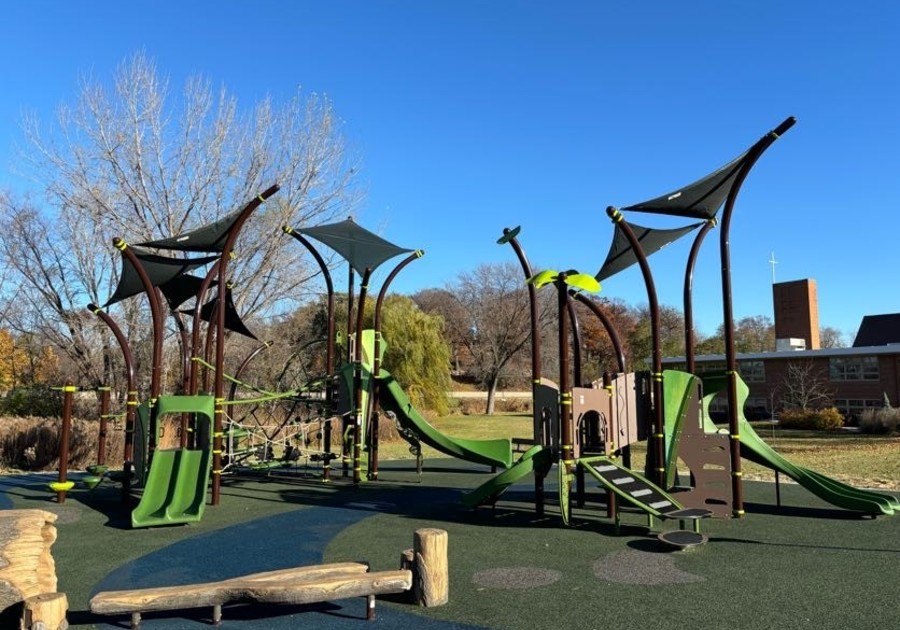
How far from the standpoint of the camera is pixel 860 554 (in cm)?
595

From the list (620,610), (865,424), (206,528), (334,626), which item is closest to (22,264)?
(206,528)

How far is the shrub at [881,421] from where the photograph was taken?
22.0 meters

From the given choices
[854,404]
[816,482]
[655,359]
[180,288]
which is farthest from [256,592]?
[854,404]

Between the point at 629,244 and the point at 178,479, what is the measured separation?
674cm

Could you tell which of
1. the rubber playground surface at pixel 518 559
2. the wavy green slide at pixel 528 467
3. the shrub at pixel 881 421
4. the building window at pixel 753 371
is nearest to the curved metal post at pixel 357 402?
the rubber playground surface at pixel 518 559

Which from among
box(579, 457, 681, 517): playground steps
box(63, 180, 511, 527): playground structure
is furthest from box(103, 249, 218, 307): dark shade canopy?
box(579, 457, 681, 517): playground steps

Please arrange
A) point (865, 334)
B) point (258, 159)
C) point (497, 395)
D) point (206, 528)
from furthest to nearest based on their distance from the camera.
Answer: point (497, 395)
point (865, 334)
point (258, 159)
point (206, 528)

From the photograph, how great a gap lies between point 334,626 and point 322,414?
7.35 m

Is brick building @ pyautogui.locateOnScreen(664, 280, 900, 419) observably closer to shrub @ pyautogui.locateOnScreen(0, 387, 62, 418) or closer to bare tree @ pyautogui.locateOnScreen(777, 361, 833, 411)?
bare tree @ pyautogui.locateOnScreen(777, 361, 833, 411)

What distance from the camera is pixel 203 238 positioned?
9.19 meters

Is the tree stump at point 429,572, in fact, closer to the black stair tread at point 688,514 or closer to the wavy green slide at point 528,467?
the wavy green slide at point 528,467

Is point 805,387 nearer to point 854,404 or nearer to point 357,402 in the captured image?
point 854,404

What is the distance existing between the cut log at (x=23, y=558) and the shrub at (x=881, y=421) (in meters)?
24.7

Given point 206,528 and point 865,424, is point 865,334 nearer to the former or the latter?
point 865,424
